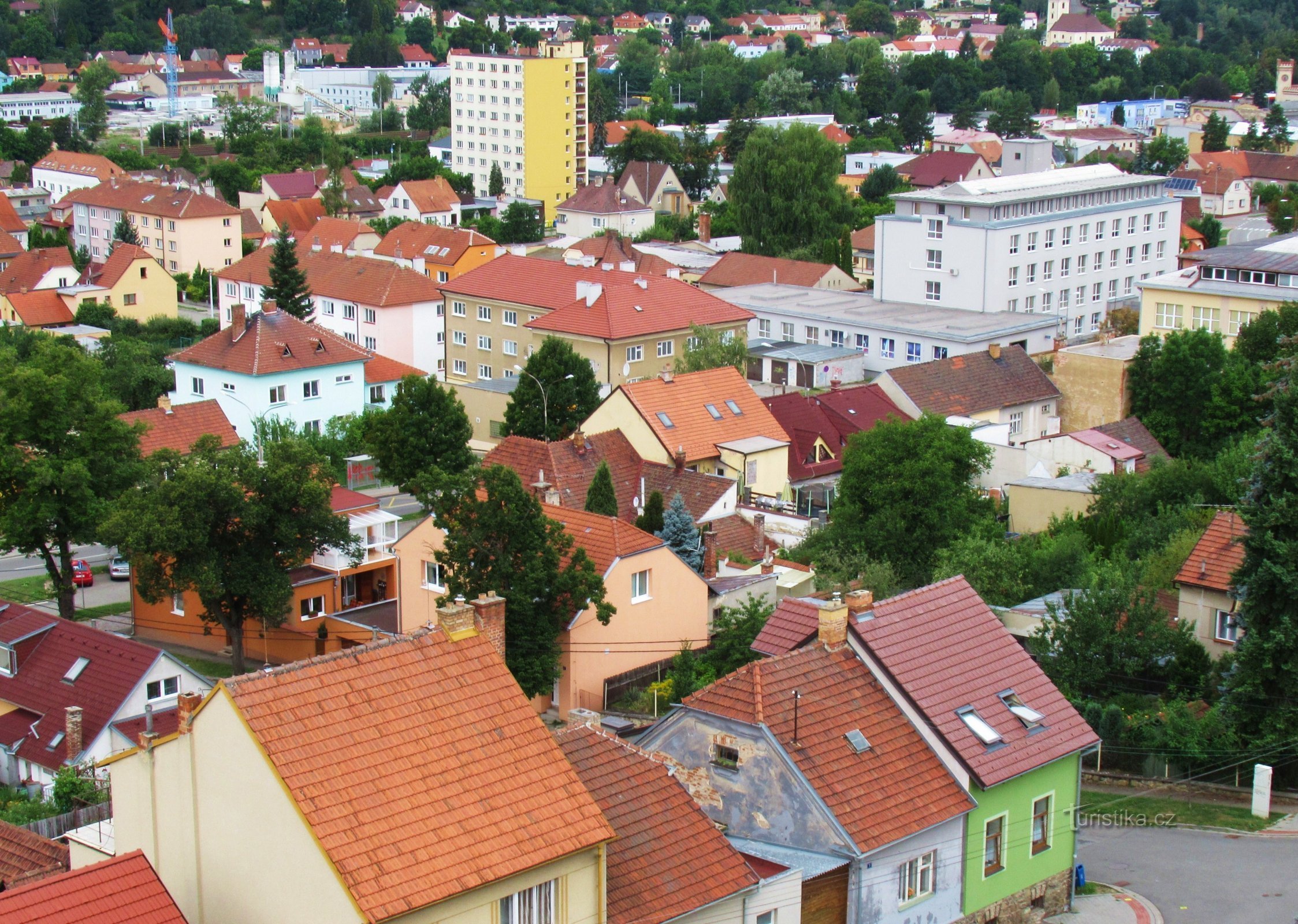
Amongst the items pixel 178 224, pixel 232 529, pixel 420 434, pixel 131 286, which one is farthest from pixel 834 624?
pixel 178 224

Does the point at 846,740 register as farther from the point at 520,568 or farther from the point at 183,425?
the point at 183,425

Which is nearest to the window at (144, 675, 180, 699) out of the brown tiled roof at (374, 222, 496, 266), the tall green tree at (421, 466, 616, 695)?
the tall green tree at (421, 466, 616, 695)

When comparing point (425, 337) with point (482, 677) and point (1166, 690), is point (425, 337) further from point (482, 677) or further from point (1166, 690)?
point (482, 677)

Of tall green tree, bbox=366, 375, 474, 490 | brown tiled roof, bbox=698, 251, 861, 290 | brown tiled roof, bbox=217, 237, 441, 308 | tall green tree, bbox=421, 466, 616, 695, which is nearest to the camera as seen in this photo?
tall green tree, bbox=421, 466, 616, 695

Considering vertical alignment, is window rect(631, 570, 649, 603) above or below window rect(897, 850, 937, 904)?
above

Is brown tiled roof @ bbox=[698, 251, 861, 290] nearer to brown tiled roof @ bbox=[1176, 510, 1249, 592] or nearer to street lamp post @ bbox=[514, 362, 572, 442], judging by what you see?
street lamp post @ bbox=[514, 362, 572, 442]

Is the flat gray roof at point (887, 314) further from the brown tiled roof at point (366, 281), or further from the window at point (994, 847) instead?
the window at point (994, 847)

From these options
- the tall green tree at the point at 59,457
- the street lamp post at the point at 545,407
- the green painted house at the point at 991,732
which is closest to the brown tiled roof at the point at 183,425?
the tall green tree at the point at 59,457
